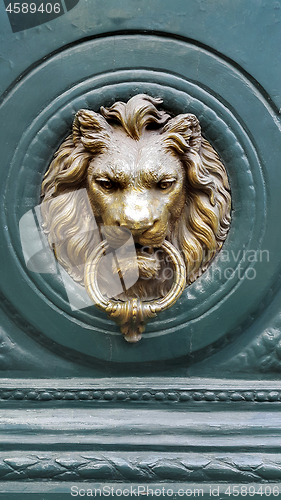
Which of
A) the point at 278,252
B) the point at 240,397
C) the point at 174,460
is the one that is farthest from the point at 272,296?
the point at 174,460

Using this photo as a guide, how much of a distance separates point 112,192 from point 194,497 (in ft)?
1.96

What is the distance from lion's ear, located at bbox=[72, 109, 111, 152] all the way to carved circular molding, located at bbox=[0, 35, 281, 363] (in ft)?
0.24

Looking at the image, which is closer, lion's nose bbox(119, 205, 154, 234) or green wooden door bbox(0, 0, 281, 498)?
lion's nose bbox(119, 205, 154, 234)

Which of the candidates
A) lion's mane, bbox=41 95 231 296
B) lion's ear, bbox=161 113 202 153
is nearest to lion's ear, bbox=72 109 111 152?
lion's mane, bbox=41 95 231 296

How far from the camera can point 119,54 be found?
0.91 meters

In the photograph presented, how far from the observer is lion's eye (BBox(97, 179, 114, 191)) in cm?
83

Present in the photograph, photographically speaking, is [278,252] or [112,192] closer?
[112,192]

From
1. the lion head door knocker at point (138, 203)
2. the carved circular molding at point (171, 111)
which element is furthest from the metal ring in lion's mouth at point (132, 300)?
the carved circular molding at point (171, 111)

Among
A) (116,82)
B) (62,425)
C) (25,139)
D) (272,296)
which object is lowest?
(62,425)

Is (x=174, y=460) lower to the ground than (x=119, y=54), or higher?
lower

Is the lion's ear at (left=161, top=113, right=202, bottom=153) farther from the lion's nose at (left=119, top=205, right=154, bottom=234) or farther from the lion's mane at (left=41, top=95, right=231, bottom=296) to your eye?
the lion's nose at (left=119, top=205, right=154, bottom=234)

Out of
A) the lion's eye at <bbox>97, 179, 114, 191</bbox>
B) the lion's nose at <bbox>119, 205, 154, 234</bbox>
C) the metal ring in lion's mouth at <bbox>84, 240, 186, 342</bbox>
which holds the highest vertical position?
the lion's eye at <bbox>97, 179, 114, 191</bbox>

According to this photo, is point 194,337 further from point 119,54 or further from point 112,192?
point 119,54

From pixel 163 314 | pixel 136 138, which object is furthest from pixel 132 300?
pixel 136 138
